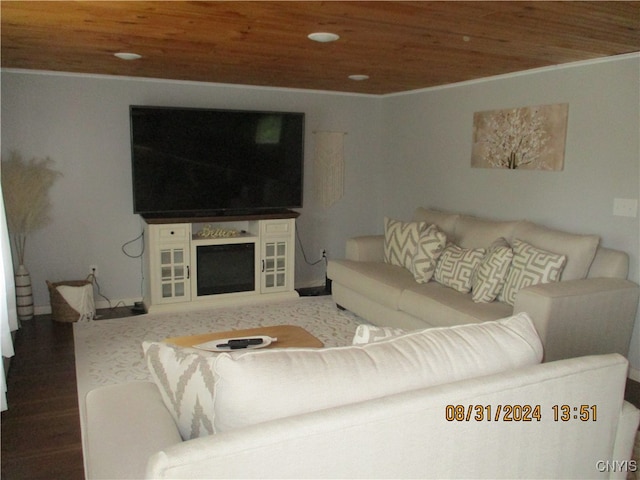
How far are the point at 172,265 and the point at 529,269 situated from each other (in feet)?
9.69

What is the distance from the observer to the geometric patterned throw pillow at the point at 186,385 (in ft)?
4.48

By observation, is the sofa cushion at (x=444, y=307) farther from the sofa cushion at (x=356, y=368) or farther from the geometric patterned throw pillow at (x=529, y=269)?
the sofa cushion at (x=356, y=368)

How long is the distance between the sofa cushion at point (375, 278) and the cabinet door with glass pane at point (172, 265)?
1304mm

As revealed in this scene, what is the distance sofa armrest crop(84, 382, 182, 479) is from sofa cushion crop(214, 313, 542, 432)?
0.75 ft

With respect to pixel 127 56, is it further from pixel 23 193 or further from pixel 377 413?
pixel 377 413

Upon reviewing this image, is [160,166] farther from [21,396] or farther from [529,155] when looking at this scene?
[529,155]

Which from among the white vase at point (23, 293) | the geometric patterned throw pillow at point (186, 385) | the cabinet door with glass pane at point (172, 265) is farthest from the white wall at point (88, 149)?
the geometric patterned throw pillow at point (186, 385)

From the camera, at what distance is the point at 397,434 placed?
4.19 ft

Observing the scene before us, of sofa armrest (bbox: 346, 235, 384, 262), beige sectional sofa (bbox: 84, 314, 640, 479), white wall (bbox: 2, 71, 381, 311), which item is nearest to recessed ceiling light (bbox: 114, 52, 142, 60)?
white wall (bbox: 2, 71, 381, 311)

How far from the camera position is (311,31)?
9.16ft

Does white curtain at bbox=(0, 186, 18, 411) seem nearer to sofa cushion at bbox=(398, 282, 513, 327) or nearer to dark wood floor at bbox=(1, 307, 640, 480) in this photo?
dark wood floor at bbox=(1, 307, 640, 480)

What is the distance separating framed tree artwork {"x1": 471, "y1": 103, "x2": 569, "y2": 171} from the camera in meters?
3.91

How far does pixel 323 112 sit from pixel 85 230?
2.66m

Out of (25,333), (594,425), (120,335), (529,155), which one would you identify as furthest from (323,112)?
(594,425)
